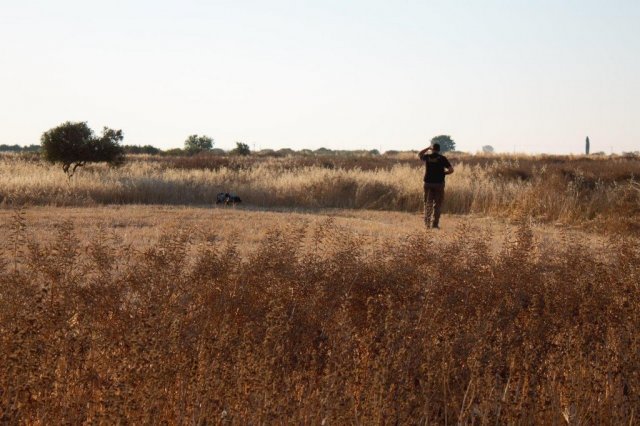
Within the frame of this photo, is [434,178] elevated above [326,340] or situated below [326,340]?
above

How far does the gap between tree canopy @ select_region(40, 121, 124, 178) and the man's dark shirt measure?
50.9ft

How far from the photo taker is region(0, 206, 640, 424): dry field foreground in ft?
15.3

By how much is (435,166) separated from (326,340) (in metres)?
10.7

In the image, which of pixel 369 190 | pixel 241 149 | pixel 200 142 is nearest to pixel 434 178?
pixel 369 190

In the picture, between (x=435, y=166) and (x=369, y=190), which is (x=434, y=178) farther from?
(x=369, y=190)

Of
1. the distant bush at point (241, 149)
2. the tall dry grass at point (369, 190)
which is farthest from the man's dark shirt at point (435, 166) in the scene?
the distant bush at point (241, 149)

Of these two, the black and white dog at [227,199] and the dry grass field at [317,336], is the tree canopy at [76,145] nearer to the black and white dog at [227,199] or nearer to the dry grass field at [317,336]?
the black and white dog at [227,199]

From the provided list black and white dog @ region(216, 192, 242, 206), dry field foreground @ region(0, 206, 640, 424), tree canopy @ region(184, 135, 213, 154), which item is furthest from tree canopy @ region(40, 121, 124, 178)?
tree canopy @ region(184, 135, 213, 154)

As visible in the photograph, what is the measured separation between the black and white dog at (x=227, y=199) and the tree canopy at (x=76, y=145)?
8.35 meters

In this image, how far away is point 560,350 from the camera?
5.89 meters

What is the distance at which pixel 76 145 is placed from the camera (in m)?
28.7

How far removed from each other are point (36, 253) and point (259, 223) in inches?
351

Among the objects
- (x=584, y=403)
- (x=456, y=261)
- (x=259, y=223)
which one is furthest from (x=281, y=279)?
(x=259, y=223)

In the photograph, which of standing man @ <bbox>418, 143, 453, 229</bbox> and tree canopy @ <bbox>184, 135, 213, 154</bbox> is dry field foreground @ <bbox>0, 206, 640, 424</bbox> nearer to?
standing man @ <bbox>418, 143, 453, 229</bbox>
